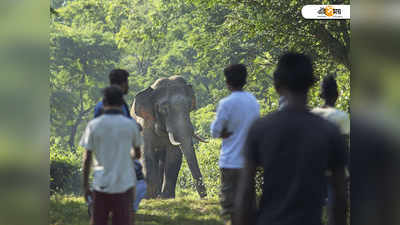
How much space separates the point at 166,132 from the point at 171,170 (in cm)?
67

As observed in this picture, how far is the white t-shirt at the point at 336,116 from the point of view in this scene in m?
6.58

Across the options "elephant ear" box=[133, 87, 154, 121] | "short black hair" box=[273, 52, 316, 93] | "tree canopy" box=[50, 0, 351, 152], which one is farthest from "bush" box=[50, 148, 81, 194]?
"short black hair" box=[273, 52, 316, 93]

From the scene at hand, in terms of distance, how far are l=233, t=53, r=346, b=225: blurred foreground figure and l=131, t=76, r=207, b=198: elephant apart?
391cm

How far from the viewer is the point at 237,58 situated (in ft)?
24.2

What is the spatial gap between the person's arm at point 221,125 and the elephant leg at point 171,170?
86.2 inches

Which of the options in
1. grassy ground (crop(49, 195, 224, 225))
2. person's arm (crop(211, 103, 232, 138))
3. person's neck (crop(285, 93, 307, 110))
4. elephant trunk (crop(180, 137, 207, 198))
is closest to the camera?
person's neck (crop(285, 93, 307, 110))

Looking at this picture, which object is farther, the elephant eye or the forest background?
the elephant eye

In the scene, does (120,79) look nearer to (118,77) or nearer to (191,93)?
(118,77)

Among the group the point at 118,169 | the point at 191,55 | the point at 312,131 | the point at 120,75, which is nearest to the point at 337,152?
the point at 312,131

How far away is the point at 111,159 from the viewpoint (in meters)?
5.47

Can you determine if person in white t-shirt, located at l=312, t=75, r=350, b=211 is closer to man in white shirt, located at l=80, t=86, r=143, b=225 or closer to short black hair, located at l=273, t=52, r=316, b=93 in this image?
man in white shirt, located at l=80, t=86, r=143, b=225

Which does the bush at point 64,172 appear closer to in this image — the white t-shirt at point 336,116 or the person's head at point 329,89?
the white t-shirt at point 336,116

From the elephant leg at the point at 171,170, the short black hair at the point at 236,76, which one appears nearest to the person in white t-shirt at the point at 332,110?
the short black hair at the point at 236,76

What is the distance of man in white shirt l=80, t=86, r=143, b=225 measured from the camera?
17.6 ft
